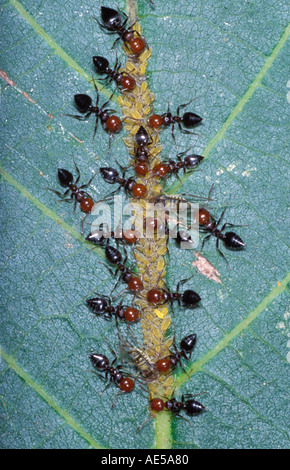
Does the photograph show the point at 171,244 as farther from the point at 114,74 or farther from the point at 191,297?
the point at 114,74

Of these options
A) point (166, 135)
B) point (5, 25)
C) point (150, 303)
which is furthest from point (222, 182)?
point (5, 25)

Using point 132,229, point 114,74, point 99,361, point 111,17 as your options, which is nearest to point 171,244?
point 132,229

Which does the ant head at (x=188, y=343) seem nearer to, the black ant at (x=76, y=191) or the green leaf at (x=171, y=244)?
the green leaf at (x=171, y=244)

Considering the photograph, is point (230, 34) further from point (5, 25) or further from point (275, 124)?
point (5, 25)

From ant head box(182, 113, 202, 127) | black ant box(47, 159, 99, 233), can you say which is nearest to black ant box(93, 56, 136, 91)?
ant head box(182, 113, 202, 127)

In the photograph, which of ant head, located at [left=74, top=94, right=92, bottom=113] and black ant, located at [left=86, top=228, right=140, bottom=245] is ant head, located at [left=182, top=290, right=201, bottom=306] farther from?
ant head, located at [left=74, top=94, right=92, bottom=113]
